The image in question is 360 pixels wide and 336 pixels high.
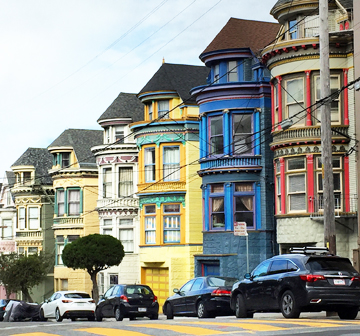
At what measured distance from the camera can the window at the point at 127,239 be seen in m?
48.3

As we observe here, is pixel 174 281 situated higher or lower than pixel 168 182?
lower

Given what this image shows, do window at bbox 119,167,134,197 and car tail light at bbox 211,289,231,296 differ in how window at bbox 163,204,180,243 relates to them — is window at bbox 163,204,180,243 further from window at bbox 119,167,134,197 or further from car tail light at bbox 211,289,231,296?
car tail light at bbox 211,289,231,296

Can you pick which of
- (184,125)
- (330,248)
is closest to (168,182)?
(184,125)

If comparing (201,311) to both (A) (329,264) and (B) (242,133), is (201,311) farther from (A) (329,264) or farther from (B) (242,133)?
(B) (242,133)

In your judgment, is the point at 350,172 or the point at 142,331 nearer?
the point at 142,331

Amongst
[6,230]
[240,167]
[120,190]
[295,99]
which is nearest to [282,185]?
[295,99]

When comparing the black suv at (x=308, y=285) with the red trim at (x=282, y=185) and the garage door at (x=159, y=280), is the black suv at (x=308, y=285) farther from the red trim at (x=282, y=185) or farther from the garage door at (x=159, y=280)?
the garage door at (x=159, y=280)

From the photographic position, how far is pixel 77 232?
181 ft

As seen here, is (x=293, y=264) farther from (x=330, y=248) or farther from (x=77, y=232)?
(x=77, y=232)

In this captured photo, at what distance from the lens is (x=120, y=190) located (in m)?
48.5

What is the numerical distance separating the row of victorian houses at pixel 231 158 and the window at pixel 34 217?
6.67 metres

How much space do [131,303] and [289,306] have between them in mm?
10429

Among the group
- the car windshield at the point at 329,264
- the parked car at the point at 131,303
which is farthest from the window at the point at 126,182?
the car windshield at the point at 329,264

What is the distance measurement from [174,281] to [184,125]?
8303 millimetres
